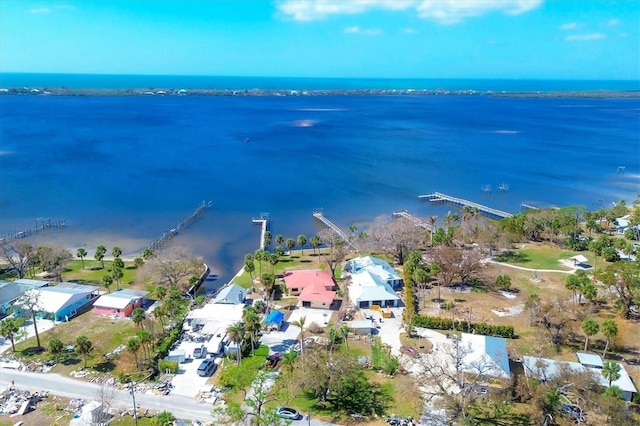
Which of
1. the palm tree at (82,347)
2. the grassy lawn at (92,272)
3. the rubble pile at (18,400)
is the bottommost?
the grassy lawn at (92,272)

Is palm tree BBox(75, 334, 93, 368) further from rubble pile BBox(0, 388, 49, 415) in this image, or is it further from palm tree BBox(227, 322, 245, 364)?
palm tree BBox(227, 322, 245, 364)

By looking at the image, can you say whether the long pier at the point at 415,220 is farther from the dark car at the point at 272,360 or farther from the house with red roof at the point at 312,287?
the dark car at the point at 272,360

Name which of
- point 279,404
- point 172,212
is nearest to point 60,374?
point 279,404

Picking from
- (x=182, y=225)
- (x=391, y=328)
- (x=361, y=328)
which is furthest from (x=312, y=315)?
(x=182, y=225)

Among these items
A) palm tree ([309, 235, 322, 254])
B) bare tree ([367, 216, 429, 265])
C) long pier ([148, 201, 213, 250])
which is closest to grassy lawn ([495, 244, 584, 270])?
bare tree ([367, 216, 429, 265])

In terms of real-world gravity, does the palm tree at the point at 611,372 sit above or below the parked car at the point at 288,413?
above

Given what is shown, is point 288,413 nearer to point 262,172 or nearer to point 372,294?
point 372,294

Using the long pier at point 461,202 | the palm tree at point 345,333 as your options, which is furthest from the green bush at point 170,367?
the long pier at point 461,202
